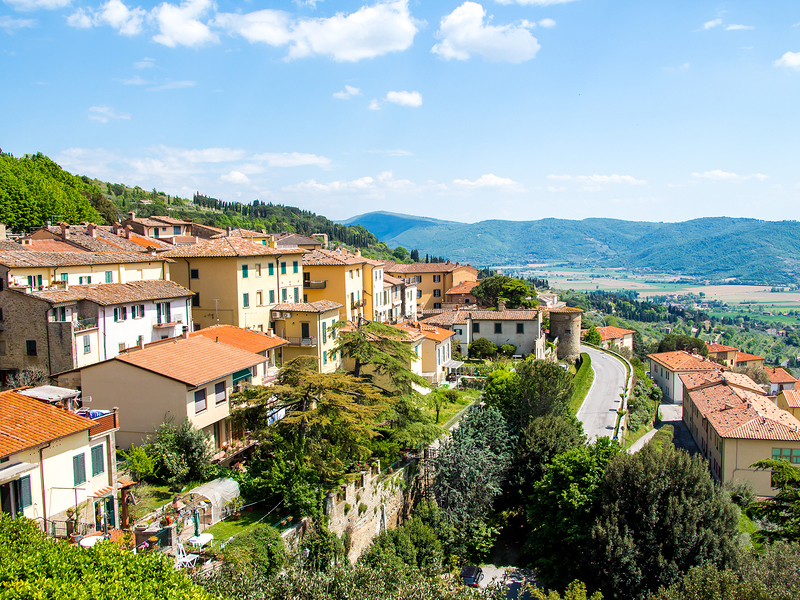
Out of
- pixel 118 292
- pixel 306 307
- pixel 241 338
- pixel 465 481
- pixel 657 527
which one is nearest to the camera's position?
pixel 657 527

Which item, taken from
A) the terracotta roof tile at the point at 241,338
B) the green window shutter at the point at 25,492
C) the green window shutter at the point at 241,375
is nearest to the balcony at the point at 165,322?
the terracotta roof tile at the point at 241,338

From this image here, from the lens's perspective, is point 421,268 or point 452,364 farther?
point 421,268

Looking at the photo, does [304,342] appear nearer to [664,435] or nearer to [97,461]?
[97,461]

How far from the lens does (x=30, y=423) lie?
57.7ft

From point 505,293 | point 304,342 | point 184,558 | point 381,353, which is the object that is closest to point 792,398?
point 505,293

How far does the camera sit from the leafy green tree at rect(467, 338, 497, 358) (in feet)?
188

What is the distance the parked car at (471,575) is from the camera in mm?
27359

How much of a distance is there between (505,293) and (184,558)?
60.1 metres

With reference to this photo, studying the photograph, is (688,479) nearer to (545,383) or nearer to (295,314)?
(545,383)

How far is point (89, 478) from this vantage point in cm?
1866

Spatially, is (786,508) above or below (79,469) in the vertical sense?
below

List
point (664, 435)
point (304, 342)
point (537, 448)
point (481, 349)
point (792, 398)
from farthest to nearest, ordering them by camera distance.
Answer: point (792, 398) → point (481, 349) → point (664, 435) → point (304, 342) → point (537, 448)

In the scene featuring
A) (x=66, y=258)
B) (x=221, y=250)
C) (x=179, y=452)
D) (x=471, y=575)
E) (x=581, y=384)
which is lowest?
(x=471, y=575)

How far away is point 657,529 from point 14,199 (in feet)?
229
